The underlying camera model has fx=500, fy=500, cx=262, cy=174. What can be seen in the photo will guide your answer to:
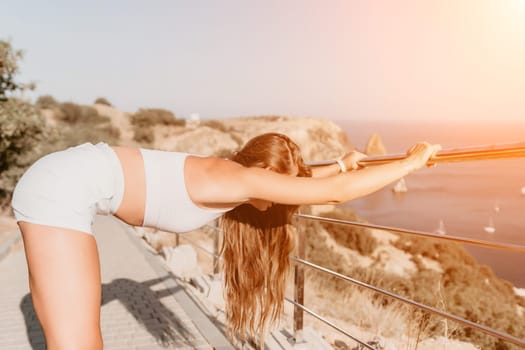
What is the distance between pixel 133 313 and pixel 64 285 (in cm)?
297

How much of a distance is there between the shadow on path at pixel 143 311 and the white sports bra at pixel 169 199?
2101 mm

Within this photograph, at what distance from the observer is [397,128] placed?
8081 cm

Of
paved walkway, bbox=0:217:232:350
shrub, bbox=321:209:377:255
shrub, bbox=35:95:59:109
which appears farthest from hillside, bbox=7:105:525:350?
shrub, bbox=35:95:59:109

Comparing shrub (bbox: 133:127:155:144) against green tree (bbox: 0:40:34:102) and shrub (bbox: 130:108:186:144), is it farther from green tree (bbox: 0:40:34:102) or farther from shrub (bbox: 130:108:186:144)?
green tree (bbox: 0:40:34:102)

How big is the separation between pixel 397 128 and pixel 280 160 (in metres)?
81.8

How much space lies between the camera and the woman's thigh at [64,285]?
6.20 feet

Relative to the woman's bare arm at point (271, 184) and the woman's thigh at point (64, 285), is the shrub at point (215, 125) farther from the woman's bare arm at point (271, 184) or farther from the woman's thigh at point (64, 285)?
the woman's thigh at point (64, 285)

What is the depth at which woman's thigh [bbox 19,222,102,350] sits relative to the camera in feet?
6.20

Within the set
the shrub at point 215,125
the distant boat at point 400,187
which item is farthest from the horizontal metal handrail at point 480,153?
the distant boat at point 400,187

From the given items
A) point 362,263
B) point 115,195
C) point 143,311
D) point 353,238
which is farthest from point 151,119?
point 115,195

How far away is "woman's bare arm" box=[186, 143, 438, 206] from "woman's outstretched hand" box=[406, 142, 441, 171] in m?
0.11

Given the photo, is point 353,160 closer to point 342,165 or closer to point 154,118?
point 342,165

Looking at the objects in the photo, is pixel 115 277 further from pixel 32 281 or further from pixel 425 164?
pixel 425 164

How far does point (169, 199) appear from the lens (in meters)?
2.09
